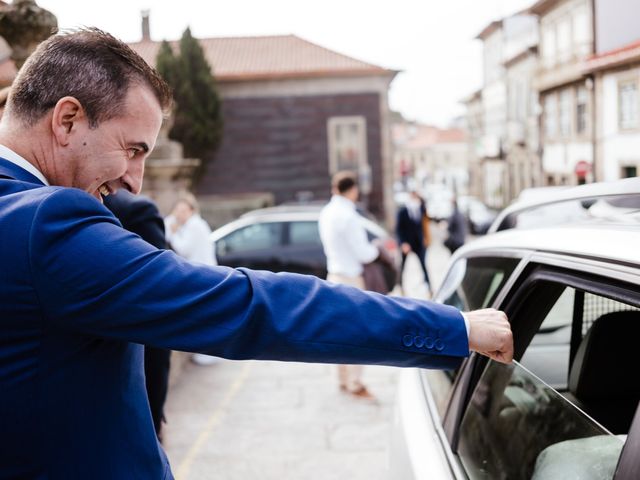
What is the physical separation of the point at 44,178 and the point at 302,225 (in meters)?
9.86

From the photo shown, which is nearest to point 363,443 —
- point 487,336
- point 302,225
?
point 487,336

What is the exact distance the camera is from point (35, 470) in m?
1.23

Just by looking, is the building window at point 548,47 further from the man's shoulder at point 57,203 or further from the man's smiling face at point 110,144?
the man's shoulder at point 57,203

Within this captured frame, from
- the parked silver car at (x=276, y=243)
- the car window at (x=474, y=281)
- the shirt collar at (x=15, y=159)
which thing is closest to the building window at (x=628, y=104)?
the car window at (x=474, y=281)

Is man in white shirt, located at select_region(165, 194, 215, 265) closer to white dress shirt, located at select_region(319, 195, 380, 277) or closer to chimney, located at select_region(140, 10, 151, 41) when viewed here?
white dress shirt, located at select_region(319, 195, 380, 277)

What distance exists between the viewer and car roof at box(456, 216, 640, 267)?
1.33 meters

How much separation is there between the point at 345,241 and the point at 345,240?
Result: 0.01 m

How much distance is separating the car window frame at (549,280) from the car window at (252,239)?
9.19 meters

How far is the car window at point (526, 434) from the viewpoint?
1.61 meters

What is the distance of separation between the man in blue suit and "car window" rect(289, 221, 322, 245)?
9.69 metres

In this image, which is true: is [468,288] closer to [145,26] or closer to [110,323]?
[110,323]

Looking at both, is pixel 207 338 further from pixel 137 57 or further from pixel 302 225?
pixel 302 225

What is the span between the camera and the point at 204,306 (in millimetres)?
1209

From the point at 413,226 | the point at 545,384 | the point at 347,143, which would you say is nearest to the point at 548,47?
the point at 545,384
